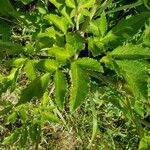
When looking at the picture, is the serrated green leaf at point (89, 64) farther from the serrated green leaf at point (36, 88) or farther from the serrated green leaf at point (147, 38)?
the serrated green leaf at point (147, 38)

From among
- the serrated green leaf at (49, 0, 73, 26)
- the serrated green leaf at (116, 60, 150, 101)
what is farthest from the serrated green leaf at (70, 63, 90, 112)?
the serrated green leaf at (49, 0, 73, 26)

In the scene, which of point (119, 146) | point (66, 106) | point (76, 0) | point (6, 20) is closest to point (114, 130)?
point (119, 146)

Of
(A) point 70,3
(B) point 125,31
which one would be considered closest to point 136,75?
(B) point 125,31

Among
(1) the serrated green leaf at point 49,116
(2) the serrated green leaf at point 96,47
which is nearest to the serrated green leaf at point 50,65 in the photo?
(2) the serrated green leaf at point 96,47

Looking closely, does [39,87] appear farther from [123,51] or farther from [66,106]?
[66,106]

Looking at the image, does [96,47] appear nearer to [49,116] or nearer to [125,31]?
[125,31]
